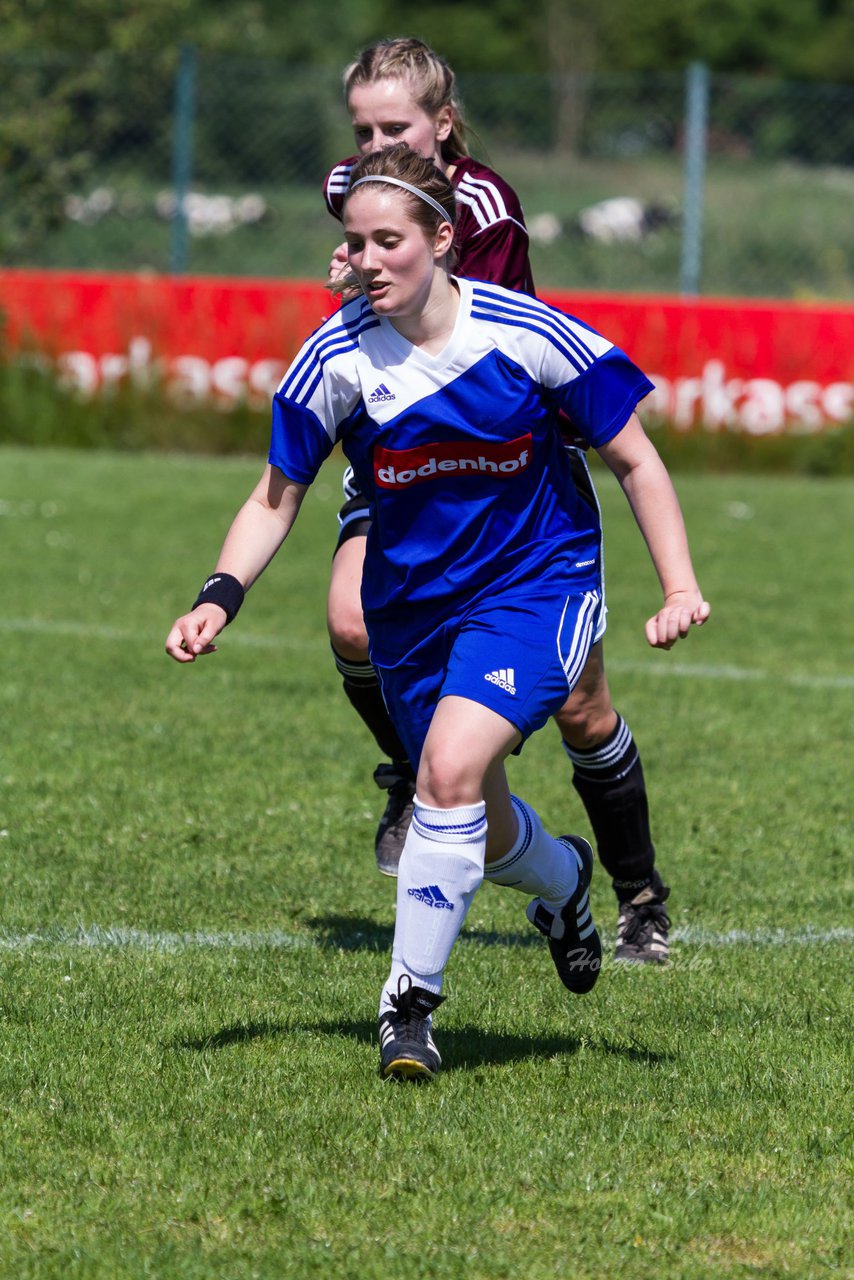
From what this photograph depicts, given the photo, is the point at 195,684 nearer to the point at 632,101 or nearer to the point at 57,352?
the point at 57,352

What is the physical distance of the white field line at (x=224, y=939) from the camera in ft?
15.5

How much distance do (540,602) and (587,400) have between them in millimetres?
406

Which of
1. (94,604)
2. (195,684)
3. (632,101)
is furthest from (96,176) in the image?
(195,684)

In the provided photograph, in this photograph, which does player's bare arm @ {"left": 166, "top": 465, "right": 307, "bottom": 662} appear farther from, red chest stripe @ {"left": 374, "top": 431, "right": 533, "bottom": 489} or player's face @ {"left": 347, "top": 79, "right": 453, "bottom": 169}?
player's face @ {"left": 347, "top": 79, "right": 453, "bottom": 169}

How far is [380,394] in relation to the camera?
3951 mm

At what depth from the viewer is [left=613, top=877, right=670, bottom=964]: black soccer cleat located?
15.7 ft

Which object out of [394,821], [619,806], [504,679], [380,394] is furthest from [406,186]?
[394,821]

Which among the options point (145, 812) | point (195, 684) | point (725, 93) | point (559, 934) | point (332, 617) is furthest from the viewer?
point (725, 93)

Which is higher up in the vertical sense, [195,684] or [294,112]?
[294,112]

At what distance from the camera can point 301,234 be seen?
776 inches

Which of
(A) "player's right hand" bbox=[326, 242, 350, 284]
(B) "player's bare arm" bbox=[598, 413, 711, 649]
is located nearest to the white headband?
(A) "player's right hand" bbox=[326, 242, 350, 284]

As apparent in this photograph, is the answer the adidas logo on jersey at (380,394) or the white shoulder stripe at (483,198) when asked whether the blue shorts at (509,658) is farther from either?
the white shoulder stripe at (483,198)

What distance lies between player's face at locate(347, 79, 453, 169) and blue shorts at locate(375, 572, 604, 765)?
1.24m

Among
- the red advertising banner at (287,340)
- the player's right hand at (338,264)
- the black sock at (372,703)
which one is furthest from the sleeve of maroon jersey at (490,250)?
the red advertising banner at (287,340)
